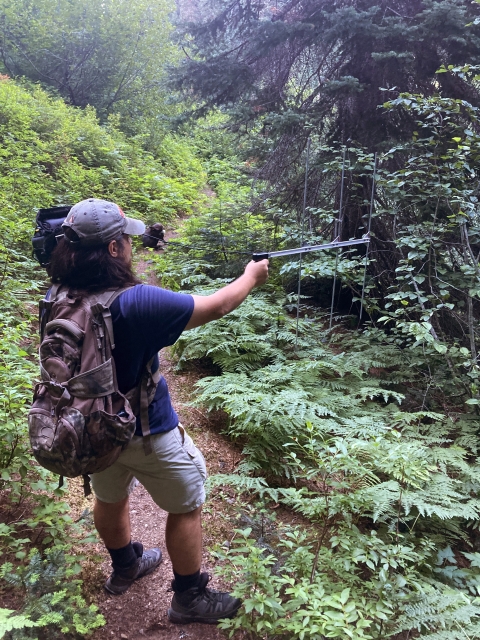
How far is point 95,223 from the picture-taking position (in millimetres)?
2029

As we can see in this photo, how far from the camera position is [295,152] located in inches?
273

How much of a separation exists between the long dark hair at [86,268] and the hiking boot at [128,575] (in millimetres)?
1916

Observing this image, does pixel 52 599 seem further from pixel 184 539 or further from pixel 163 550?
pixel 163 550

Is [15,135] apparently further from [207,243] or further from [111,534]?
[111,534]

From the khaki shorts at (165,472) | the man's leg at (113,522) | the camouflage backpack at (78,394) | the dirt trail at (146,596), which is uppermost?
the camouflage backpack at (78,394)

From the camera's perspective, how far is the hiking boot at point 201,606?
2.53m

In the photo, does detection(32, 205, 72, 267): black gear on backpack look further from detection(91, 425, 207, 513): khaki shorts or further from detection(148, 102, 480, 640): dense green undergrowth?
detection(148, 102, 480, 640): dense green undergrowth

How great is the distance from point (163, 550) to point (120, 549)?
601mm

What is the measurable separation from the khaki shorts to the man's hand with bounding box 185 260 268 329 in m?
0.66

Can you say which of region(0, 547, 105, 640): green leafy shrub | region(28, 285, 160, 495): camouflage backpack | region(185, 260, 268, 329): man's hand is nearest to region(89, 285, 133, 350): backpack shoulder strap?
region(28, 285, 160, 495): camouflage backpack

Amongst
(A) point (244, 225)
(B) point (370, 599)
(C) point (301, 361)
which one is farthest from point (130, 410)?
(A) point (244, 225)

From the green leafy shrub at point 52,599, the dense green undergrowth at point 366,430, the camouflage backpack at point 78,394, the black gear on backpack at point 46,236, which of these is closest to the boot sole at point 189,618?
the dense green undergrowth at point 366,430

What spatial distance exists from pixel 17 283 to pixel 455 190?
5321mm

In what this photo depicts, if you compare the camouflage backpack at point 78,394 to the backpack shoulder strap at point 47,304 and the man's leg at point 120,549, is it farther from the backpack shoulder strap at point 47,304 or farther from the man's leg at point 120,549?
the man's leg at point 120,549
